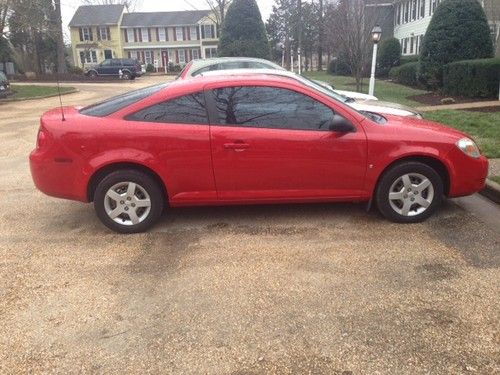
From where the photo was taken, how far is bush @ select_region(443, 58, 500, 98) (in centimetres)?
1490

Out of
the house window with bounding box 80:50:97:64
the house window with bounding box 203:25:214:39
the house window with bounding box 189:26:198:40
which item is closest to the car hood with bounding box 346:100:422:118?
the house window with bounding box 203:25:214:39

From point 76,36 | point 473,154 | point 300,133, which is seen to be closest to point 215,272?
point 300,133

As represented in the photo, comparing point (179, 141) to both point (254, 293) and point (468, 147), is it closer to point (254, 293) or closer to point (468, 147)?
point (254, 293)

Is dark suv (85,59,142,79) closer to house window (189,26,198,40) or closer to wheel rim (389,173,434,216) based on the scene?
house window (189,26,198,40)

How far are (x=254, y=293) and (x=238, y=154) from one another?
5.20 ft

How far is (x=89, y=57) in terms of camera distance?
60.3m

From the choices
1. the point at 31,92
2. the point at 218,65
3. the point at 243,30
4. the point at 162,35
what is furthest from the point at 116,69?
the point at 218,65

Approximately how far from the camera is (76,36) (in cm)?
5934

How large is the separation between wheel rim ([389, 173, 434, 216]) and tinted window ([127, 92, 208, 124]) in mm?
2063

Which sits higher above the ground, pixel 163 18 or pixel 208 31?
pixel 163 18

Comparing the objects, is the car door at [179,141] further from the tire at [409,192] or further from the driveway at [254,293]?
the tire at [409,192]

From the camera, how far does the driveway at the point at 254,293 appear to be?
2979mm

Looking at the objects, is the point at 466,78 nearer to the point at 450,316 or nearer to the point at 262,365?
the point at 450,316

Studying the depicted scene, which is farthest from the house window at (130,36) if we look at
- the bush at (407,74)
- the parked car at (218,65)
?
the parked car at (218,65)
